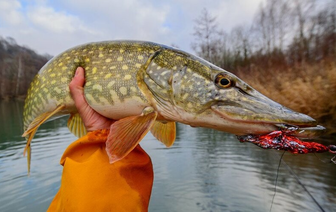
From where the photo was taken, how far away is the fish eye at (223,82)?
4.05 ft

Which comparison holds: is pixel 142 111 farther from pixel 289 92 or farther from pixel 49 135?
pixel 49 135

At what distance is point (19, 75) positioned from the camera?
4009cm

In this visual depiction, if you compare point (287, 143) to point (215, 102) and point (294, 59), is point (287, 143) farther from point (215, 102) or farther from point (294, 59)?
point (294, 59)

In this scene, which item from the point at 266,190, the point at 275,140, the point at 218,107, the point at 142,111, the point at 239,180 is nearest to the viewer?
the point at 275,140

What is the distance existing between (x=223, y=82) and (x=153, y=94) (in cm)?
37

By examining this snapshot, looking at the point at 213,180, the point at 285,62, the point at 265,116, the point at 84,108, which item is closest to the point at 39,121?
the point at 84,108

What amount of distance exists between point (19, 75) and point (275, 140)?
46.5 meters

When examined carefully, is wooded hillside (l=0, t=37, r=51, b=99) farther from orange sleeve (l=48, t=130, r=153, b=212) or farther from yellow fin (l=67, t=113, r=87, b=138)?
orange sleeve (l=48, t=130, r=153, b=212)

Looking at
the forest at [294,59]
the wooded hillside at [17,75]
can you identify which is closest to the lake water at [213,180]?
the forest at [294,59]

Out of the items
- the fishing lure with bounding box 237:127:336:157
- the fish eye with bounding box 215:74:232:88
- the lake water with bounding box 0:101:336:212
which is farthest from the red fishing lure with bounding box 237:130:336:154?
the lake water with bounding box 0:101:336:212

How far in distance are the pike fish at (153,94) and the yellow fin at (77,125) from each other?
116 mm

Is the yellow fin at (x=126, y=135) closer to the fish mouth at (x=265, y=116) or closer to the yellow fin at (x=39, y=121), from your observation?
the fish mouth at (x=265, y=116)

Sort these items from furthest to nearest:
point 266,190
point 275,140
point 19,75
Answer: point 19,75
point 266,190
point 275,140

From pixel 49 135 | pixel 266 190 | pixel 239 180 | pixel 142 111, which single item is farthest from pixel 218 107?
pixel 49 135
